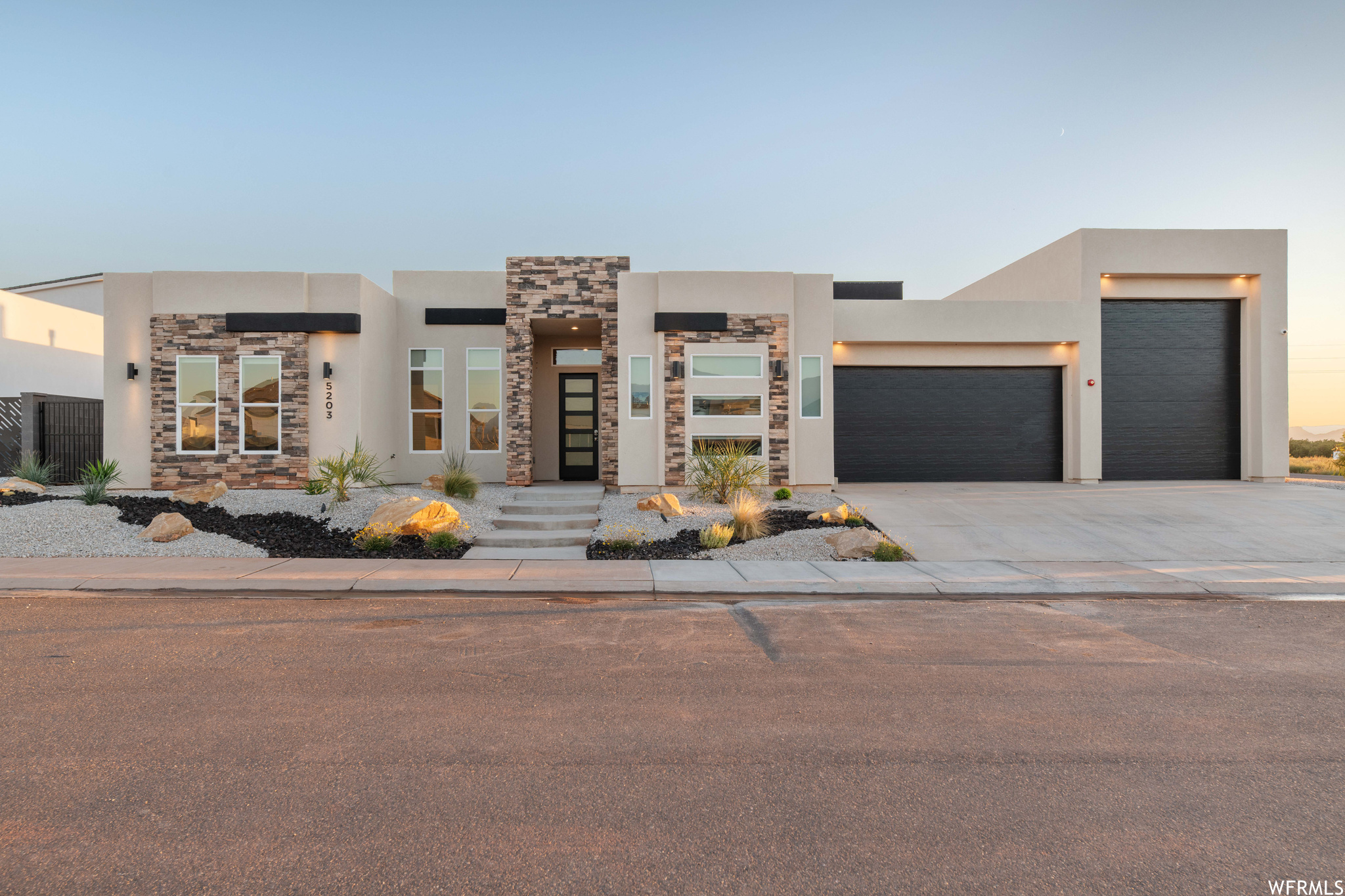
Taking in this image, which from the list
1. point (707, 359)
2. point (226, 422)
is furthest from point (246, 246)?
point (707, 359)

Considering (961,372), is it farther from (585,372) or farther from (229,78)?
(229,78)

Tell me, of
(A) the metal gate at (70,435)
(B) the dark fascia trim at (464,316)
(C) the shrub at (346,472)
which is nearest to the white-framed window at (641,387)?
(B) the dark fascia trim at (464,316)

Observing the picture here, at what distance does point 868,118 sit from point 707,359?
9288 mm

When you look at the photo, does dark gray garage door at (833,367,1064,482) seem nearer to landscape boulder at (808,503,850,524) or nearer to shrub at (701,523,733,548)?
landscape boulder at (808,503,850,524)

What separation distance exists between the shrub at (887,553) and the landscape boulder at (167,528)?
10691mm

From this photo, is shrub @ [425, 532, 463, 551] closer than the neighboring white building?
Yes

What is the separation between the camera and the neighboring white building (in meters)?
19.4

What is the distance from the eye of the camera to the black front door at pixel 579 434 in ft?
51.8

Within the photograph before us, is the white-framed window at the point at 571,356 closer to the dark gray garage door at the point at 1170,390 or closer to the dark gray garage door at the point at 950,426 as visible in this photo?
the dark gray garage door at the point at 950,426

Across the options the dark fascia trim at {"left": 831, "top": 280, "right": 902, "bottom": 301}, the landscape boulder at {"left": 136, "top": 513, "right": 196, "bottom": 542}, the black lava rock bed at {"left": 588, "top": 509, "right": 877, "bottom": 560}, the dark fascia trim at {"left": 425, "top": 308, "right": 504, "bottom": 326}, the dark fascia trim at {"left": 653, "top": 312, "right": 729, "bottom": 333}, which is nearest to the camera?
the landscape boulder at {"left": 136, "top": 513, "right": 196, "bottom": 542}

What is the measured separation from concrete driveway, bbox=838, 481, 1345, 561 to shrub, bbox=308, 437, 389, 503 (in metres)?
10.1

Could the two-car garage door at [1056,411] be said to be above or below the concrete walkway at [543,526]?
above

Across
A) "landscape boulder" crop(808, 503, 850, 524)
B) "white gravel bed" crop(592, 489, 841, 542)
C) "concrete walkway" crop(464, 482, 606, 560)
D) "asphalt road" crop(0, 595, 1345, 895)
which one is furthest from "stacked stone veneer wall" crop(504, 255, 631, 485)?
"asphalt road" crop(0, 595, 1345, 895)

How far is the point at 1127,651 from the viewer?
5.28m
